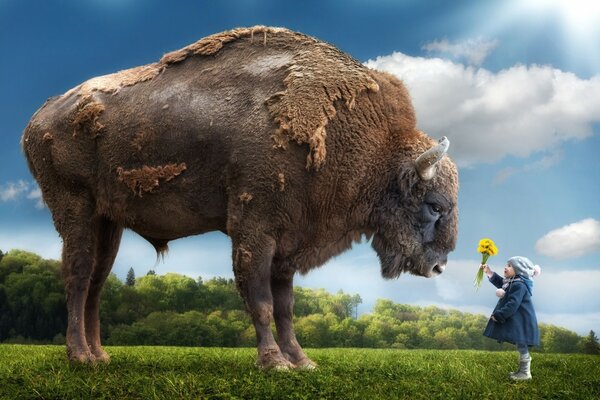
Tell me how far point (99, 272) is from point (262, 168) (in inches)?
136

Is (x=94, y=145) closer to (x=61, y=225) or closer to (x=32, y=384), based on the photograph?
(x=61, y=225)

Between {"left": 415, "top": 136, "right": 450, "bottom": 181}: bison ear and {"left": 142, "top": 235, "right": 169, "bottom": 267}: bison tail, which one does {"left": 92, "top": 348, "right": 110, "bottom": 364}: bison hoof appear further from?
{"left": 415, "top": 136, "right": 450, "bottom": 181}: bison ear

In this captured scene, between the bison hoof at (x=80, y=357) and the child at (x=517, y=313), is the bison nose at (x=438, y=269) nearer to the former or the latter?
the child at (x=517, y=313)

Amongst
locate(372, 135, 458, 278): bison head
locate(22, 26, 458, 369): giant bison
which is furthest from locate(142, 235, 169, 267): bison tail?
locate(372, 135, 458, 278): bison head

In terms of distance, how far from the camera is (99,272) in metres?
9.30

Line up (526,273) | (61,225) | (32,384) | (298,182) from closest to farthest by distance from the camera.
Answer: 1. (32,384)
2. (298,182)
3. (526,273)
4. (61,225)

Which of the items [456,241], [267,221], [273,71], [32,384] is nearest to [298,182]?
[267,221]

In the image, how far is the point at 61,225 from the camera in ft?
29.1

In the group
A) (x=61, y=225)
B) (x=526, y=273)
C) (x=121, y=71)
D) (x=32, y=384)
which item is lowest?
(x=32, y=384)

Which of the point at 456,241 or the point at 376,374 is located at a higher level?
the point at 456,241

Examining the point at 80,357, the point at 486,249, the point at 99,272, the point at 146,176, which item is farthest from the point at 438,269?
the point at 99,272

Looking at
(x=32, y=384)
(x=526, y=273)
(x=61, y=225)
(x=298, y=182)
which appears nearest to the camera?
(x=32, y=384)

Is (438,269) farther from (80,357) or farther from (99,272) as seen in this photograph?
(99,272)

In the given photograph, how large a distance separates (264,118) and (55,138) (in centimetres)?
325
